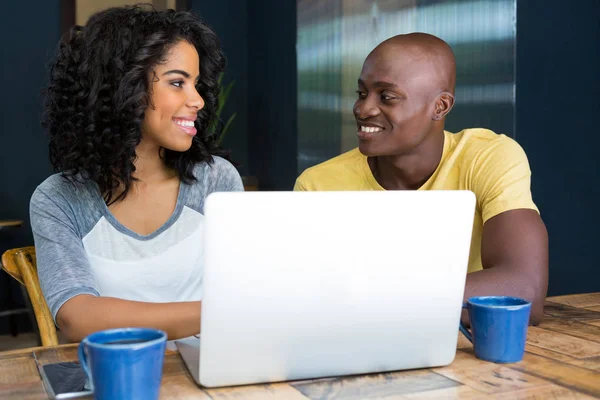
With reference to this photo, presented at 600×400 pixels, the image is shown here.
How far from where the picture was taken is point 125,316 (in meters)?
1.18

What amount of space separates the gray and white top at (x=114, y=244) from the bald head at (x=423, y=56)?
0.58 meters

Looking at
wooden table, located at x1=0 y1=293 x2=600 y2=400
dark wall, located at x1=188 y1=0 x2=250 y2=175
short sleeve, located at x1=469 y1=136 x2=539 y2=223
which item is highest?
dark wall, located at x1=188 y1=0 x2=250 y2=175

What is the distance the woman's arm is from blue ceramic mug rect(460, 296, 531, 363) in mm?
444

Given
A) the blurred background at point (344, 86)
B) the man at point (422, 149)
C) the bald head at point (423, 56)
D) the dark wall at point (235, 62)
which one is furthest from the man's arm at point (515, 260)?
the dark wall at point (235, 62)

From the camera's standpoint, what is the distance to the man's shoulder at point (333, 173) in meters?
1.83

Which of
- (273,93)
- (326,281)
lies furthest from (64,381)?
(273,93)

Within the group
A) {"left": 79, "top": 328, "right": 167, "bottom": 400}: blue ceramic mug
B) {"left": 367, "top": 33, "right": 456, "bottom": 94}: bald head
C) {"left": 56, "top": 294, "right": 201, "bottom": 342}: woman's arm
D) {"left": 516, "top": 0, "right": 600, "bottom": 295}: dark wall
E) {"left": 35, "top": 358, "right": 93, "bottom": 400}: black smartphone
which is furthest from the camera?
{"left": 516, "top": 0, "right": 600, "bottom": 295}: dark wall

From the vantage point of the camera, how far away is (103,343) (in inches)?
32.1

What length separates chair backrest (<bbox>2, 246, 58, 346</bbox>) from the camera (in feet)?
4.68

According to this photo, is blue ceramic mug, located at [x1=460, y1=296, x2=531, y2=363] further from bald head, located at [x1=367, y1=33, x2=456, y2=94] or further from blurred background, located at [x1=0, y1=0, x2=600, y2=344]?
blurred background, located at [x1=0, y1=0, x2=600, y2=344]

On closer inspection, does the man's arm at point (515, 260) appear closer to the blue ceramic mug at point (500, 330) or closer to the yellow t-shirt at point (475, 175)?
the yellow t-shirt at point (475, 175)

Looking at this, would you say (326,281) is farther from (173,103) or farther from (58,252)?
(173,103)

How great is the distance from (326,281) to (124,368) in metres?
0.26

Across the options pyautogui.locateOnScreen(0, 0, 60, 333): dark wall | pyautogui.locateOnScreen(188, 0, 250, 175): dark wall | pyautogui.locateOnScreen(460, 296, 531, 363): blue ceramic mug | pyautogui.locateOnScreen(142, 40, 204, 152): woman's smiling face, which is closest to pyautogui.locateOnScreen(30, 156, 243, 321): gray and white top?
pyautogui.locateOnScreen(142, 40, 204, 152): woman's smiling face
